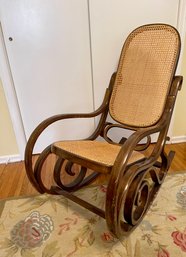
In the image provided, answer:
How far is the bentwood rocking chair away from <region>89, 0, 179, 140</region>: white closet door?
0.25 meters

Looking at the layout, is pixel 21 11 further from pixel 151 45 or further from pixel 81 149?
pixel 81 149

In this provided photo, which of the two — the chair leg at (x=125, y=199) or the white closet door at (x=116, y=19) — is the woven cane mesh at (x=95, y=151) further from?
the white closet door at (x=116, y=19)

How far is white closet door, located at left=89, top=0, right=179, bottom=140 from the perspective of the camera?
1390 mm

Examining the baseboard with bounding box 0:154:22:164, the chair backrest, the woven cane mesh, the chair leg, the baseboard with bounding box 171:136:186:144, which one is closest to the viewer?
the chair leg

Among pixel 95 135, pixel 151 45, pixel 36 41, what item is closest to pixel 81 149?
pixel 95 135

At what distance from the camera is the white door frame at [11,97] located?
1429 millimetres

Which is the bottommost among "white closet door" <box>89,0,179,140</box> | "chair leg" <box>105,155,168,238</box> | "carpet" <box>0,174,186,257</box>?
"carpet" <box>0,174,186,257</box>

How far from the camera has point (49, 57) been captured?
1485 millimetres

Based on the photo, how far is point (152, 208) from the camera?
1.15 metres

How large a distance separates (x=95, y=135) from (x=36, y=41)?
0.85 meters

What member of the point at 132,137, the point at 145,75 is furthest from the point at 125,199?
the point at 145,75

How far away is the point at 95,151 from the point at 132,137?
28cm

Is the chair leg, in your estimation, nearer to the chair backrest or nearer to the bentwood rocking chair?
the bentwood rocking chair

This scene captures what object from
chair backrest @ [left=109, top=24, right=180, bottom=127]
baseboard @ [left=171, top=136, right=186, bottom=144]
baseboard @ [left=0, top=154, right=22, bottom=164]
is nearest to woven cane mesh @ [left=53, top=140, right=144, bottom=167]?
chair backrest @ [left=109, top=24, right=180, bottom=127]
